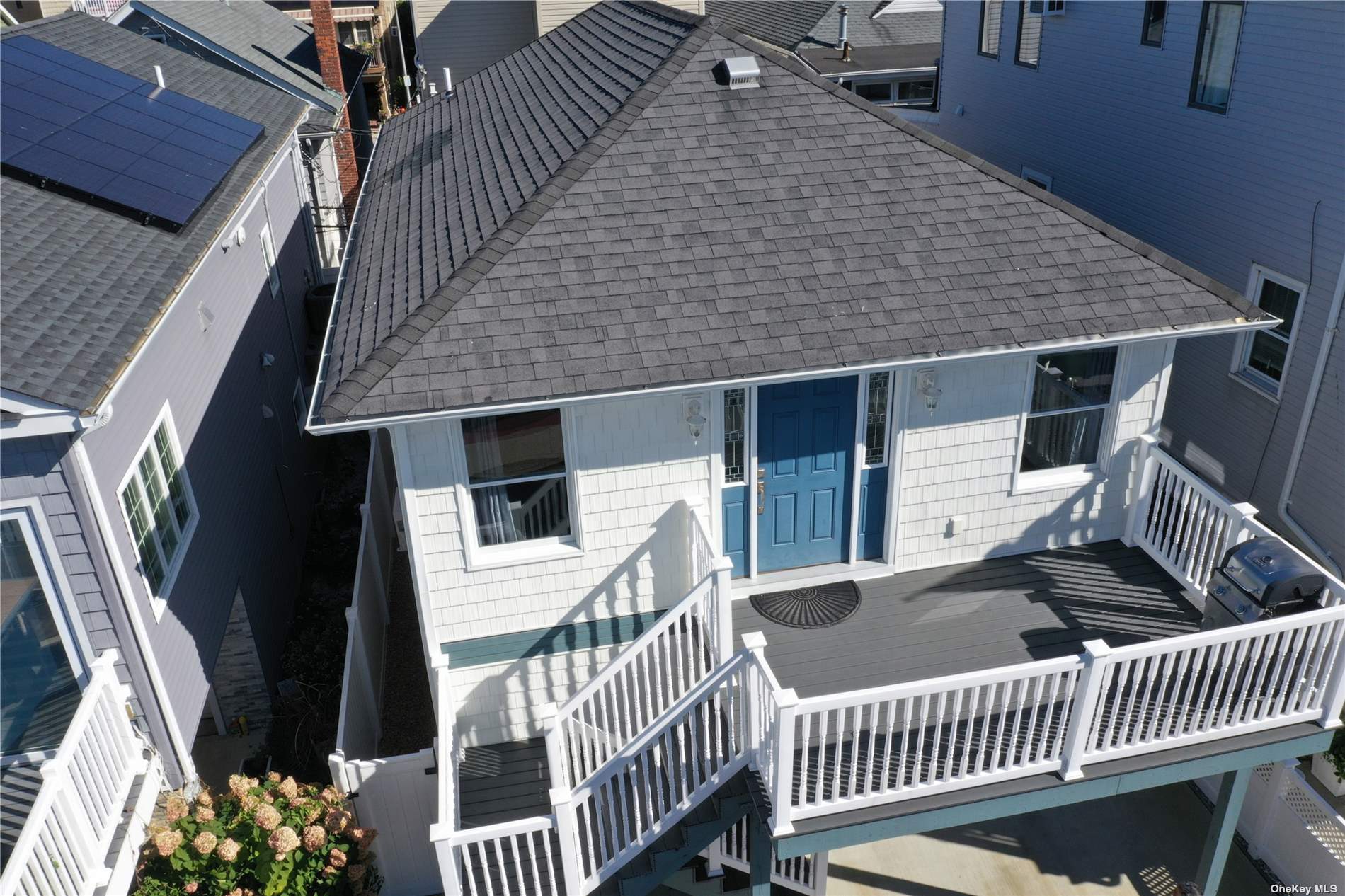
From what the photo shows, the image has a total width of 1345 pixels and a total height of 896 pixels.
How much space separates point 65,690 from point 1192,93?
1360cm

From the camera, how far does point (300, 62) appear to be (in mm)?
21688

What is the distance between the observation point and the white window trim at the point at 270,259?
1338 cm

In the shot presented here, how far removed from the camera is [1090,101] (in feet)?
46.9

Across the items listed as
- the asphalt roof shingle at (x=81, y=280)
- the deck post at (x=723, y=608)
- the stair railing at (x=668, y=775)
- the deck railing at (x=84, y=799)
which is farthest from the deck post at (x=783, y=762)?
the asphalt roof shingle at (x=81, y=280)

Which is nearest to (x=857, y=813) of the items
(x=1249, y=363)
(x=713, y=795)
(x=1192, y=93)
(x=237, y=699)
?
(x=713, y=795)

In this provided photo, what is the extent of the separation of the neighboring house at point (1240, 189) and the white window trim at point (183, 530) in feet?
37.1

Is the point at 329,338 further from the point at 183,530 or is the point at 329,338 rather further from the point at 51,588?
the point at 51,588

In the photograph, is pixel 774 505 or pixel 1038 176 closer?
pixel 774 505

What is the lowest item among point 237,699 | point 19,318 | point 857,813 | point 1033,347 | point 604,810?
point 237,699

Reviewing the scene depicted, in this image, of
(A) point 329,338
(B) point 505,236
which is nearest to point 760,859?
(B) point 505,236

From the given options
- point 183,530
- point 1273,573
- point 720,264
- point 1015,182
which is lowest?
point 183,530

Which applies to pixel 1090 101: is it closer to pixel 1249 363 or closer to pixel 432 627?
pixel 1249 363

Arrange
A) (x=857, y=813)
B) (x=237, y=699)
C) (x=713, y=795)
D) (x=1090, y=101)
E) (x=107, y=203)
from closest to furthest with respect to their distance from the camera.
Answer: (x=857, y=813) → (x=713, y=795) → (x=107, y=203) → (x=237, y=699) → (x=1090, y=101)

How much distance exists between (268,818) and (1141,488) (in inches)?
315
